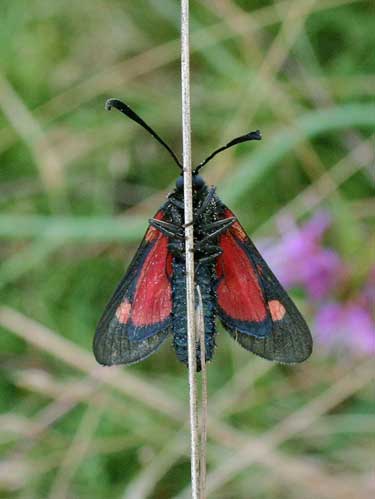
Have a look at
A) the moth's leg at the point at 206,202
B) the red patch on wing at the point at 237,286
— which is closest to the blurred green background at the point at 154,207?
the red patch on wing at the point at 237,286

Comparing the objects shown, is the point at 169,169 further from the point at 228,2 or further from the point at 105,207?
the point at 228,2

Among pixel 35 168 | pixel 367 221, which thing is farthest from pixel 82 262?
pixel 367 221

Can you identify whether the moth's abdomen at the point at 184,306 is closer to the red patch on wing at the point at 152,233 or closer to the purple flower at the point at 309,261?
the red patch on wing at the point at 152,233

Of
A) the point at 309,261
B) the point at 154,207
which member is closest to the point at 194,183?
the point at 309,261

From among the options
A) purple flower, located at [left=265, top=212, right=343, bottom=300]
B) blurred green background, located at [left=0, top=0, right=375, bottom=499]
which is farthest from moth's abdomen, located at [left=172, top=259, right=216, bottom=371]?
blurred green background, located at [left=0, top=0, right=375, bottom=499]

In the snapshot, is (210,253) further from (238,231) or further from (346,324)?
(346,324)

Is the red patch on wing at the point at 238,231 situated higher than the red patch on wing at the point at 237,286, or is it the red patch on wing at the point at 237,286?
the red patch on wing at the point at 238,231

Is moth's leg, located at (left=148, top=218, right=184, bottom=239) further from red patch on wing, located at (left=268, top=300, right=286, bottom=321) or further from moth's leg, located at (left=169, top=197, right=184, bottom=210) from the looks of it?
red patch on wing, located at (left=268, top=300, right=286, bottom=321)
